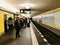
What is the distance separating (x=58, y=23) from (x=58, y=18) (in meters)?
0.32

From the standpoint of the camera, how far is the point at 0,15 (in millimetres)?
14273

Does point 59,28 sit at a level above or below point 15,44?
above

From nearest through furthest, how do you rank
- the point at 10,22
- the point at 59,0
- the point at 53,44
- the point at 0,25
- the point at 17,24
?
the point at 59,0, the point at 53,44, the point at 17,24, the point at 0,25, the point at 10,22

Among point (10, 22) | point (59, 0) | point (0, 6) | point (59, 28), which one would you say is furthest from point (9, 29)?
point (59, 0)

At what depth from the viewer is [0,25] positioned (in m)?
14.2

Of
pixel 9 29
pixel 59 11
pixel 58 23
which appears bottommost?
pixel 9 29

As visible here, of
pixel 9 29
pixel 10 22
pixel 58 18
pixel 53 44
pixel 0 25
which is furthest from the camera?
pixel 9 29

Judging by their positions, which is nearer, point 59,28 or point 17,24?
point 59,28

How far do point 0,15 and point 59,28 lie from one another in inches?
303

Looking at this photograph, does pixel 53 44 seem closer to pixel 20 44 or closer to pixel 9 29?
pixel 20 44

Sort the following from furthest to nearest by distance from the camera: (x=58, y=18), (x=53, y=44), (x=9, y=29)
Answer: (x=9, y=29) → (x=58, y=18) → (x=53, y=44)

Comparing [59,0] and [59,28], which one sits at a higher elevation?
[59,0]

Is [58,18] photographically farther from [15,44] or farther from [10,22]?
[10,22]

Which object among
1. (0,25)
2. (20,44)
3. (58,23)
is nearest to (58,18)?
(58,23)
